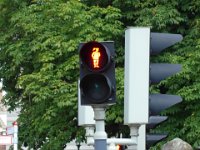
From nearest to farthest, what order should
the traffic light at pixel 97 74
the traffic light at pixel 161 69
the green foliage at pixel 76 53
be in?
the traffic light at pixel 97 74 < the traffic light at pixel 161 69 < the green foliage at pixel 76 53

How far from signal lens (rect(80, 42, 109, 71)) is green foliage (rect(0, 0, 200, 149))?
1127 cm

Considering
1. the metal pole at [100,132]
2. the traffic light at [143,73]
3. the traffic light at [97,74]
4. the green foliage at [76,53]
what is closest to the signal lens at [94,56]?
the traffic light at [97,74]

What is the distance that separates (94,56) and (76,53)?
45.2 ft

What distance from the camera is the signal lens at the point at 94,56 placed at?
6.64 metres

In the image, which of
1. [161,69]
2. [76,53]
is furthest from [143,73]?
[76,53]

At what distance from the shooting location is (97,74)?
21.7ft

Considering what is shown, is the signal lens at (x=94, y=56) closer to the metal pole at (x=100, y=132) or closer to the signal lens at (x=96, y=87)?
the signal lens at (x=96, y=87)

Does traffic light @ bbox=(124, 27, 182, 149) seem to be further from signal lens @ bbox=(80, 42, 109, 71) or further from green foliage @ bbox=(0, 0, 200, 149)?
green foliage @ bbox=(0, 0, 200, 149)

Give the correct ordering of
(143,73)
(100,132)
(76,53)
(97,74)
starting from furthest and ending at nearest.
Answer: (76,53) < (143,73) < (100,132) < (97,74)

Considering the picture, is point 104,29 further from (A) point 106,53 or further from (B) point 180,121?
(A) point 106,53

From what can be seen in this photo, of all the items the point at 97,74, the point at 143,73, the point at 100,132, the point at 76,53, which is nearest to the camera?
the point at 97,74

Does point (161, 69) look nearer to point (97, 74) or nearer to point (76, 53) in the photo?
point (97, 74)

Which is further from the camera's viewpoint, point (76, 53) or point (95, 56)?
point (76, 53)

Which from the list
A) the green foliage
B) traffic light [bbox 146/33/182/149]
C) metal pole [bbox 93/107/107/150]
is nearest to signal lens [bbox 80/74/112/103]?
metal pole [bbox 93/107/107/150]
